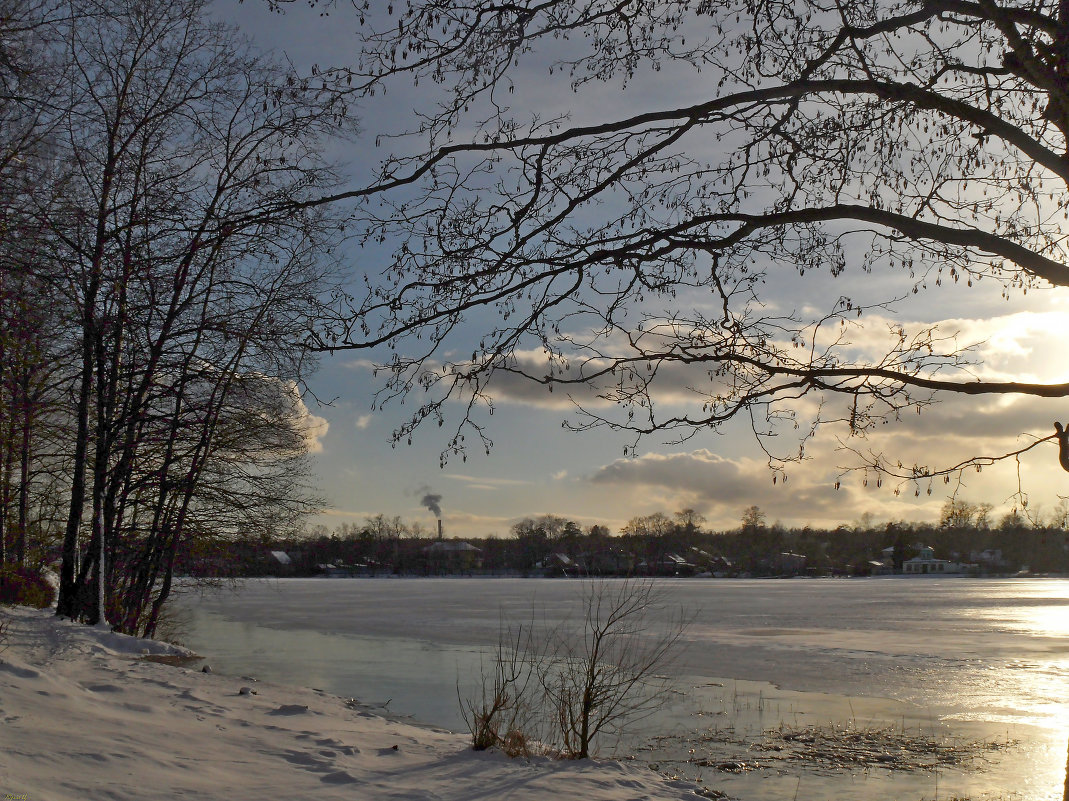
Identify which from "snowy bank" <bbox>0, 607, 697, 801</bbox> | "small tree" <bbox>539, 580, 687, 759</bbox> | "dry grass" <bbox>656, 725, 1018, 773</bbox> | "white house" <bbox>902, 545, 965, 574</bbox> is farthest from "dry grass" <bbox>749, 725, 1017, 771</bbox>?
"white house" <bbox>902, 545, 965, 574</bbox>

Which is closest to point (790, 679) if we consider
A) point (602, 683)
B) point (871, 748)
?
point (871, 748)

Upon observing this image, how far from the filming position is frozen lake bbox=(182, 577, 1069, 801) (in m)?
9.62

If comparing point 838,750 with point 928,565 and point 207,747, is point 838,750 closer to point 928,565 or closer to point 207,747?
point 207,747

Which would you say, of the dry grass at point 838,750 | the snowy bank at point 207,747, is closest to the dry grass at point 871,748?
the dry grass at point 838,750

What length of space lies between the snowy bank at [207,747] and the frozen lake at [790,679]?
2.30 m

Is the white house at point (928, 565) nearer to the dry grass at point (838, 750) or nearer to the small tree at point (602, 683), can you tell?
the small tree at point (602, 683)

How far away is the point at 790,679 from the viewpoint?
16266 millimetres

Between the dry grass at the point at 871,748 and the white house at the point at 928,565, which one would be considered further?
the white house at the point at 928,565

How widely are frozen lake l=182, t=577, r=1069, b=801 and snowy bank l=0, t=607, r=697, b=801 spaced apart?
90.5 inches

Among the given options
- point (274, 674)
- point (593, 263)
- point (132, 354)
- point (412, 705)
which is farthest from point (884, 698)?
point (132, 354)

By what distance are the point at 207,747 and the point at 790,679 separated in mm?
12352

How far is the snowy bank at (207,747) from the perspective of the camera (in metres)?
5.39

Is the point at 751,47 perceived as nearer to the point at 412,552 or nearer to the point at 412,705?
the point at 412,705

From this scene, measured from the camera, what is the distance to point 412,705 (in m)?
13.0
